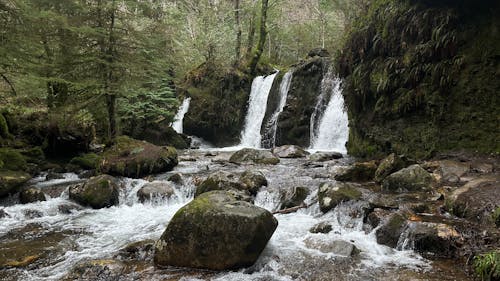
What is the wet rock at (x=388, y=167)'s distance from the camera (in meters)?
9.10

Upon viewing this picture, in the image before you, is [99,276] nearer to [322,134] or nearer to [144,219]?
[144,219]

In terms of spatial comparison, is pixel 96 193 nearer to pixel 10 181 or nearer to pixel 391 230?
pixel 10 181

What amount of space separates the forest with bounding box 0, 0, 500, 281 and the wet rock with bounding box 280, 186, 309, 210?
4 centimetres

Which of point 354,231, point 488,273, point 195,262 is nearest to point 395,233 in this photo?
point 354,231

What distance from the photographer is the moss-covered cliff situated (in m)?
9.38

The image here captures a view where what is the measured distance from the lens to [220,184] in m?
9.05

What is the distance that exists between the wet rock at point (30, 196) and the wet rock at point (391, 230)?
822cm

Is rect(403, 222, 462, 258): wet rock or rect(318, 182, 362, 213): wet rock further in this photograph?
rect(318, 182, 362, 213): wet rock

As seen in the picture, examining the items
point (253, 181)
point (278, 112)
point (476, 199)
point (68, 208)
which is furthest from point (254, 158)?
point (476, 199)

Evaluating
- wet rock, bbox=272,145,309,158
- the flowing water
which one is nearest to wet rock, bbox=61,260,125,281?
the flowing water

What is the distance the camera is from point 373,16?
12.5m

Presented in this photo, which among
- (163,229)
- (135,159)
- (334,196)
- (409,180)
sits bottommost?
(163,229)

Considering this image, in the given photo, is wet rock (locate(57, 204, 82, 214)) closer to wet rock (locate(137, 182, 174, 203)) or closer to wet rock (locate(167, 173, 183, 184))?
wet rock (locate(137, 182, 174, 203))

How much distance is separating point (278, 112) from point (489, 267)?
651 inches
